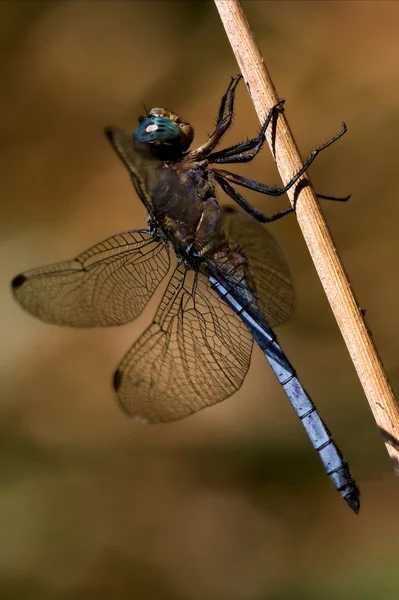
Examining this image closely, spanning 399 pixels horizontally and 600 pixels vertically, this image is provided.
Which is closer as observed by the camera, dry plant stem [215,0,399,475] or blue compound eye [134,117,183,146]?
dry plant stem [215,0,399,475]

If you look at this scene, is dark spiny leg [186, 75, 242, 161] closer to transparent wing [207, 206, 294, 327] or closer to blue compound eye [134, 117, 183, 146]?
blue compound eye [134, 117, 183, 146]

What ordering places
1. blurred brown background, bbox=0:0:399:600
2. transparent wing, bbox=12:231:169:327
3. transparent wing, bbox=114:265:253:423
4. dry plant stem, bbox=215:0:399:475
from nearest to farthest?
dry plant stem, bbox=215:0:399:475
transparent wing, bbox=114:265:253:423
transparent wing, bbox=12:231:169:327
blurred brown background, bbox=0:0:399:600

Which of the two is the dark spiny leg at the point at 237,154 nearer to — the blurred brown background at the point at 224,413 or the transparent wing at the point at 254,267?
the transparent wing at the point at 254,267

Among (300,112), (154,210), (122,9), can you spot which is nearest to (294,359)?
(300,112)

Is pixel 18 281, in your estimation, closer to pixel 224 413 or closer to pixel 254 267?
pixel 254 267

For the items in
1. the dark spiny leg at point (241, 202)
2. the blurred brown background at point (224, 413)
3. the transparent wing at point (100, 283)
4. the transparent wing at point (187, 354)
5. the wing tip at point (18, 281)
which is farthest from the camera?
the blurred brown background at point (224, 413)

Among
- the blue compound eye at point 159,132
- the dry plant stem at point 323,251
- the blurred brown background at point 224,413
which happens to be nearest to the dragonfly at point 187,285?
the blue compound eye at point 159,132

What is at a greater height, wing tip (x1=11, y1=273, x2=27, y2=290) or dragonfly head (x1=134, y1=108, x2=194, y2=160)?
dragonfly head (x1=134, y1=108, x2=194, y2=160)

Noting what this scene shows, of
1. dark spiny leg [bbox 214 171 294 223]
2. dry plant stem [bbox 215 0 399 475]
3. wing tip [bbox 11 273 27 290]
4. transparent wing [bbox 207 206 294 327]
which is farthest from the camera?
wing tip [bbox 11 273 27 290]

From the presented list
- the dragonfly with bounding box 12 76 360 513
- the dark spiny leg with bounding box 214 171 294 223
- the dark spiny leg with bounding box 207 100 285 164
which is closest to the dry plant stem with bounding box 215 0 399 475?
the dragonfly with bounding box 12 76 360 513

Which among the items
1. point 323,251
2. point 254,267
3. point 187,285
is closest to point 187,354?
point 187,285
